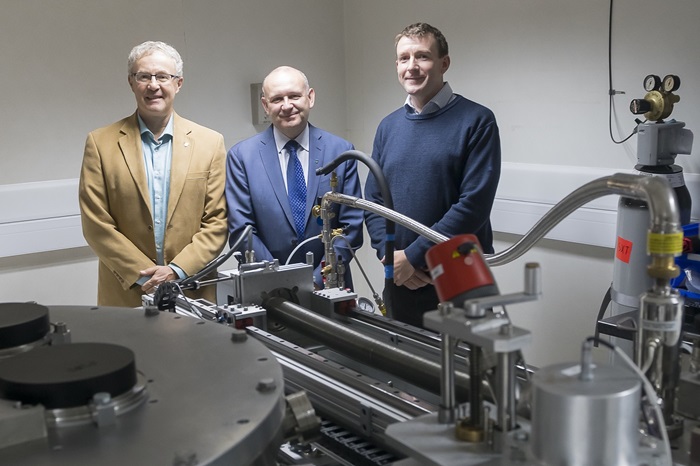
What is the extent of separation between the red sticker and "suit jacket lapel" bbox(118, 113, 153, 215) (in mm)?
1486

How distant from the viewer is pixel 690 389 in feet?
3.39

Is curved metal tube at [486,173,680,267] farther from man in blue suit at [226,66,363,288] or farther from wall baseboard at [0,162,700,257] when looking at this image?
wall baseboard at [0,162,700,257]

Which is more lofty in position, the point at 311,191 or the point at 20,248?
the point at 311,191

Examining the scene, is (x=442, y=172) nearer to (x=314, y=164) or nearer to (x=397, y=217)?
(x=314, y=164)

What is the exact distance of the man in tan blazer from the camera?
8.13 ft

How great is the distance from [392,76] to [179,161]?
1.67 metres

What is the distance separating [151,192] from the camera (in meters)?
2.55

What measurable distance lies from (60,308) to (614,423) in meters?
0.95

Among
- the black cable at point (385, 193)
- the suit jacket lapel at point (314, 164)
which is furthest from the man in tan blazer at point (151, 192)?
the black cable at point (385, 193)

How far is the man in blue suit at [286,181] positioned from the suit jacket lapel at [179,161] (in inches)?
6.1

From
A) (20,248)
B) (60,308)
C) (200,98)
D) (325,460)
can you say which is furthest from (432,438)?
(200,98)

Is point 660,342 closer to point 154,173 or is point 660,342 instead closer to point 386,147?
point 386,147

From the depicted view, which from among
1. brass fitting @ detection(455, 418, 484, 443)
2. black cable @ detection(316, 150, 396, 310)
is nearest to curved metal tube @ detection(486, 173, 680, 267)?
brass fitting @ detection(455, 418, 484, 443)

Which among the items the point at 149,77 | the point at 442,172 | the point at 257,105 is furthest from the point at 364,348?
the point at 257,105
